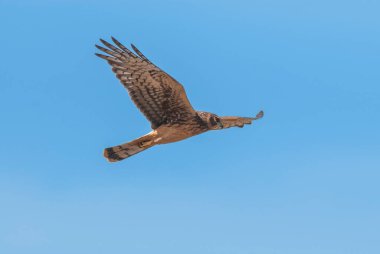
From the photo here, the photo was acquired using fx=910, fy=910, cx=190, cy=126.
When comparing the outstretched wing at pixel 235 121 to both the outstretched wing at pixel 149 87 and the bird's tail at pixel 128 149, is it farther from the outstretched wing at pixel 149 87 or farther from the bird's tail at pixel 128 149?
the bird's tail at pixel 128 149

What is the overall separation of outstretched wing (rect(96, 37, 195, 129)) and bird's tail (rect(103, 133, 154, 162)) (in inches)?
15.5

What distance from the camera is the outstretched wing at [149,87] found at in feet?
51.9

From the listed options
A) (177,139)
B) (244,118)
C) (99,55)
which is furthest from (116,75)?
(244,118)

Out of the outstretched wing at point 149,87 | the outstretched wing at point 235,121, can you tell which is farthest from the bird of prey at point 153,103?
the outstretched wing at point 235,121

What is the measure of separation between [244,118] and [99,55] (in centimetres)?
389

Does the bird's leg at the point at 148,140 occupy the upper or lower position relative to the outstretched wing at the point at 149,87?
lower

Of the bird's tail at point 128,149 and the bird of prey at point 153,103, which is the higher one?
the bird of prey at point 153,103

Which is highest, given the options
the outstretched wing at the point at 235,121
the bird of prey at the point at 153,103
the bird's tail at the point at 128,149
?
the outstretched wing at the point at 235,121

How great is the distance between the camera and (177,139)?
650 inches

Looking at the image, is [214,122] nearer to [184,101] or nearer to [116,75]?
[184,101]

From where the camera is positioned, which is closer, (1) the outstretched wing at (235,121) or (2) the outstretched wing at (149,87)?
(2) the outstretched wing at (149,87)

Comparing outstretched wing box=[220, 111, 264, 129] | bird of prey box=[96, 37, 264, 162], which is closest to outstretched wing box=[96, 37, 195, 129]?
bird of prey box=[96, 37, 264, 162]

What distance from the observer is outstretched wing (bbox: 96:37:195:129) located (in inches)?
622

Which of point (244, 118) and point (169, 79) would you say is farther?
point (244, 118)
